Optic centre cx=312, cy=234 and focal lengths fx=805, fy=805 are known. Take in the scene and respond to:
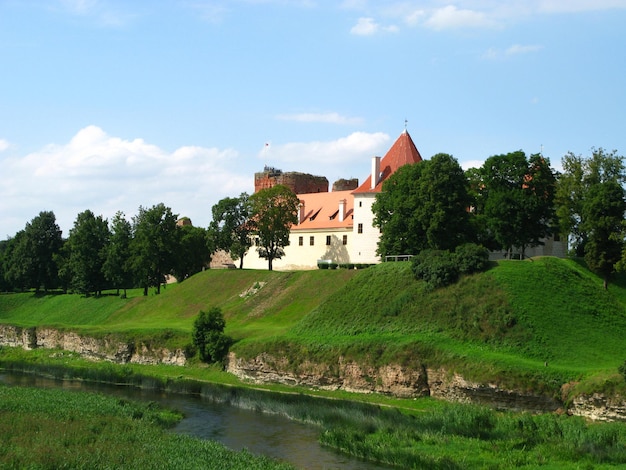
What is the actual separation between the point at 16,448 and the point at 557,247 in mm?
56612

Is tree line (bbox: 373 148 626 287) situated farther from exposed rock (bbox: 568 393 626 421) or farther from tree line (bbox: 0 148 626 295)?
exposed rock (bbox: 568 393 626 421)

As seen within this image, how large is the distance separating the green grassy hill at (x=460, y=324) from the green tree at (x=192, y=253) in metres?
22.4

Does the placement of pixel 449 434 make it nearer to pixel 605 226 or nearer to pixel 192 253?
pixel 605 226

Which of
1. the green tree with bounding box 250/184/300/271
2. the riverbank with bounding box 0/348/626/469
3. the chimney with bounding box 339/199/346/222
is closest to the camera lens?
A: the riverbank with bounding box 0/348/626/469

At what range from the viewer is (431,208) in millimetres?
62125

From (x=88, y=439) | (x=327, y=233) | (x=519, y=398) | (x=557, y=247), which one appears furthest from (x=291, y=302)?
(x=88, y=439)

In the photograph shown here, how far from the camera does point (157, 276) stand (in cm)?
9112

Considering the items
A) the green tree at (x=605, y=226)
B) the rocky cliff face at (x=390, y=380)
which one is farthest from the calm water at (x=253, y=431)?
the green tree at (x=605, y=226)

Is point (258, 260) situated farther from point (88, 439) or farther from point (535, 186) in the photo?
point (88, 439)

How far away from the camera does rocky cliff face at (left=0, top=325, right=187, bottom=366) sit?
63.2 metres

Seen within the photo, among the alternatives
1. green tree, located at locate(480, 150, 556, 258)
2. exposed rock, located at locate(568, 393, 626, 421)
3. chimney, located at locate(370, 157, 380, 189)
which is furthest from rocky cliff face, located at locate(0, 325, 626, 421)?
chimney, located at locate(370, 157, 380, 189)

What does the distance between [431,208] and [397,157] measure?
57.2ft

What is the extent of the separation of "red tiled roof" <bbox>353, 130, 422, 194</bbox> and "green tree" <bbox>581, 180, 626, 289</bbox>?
21.6 meters

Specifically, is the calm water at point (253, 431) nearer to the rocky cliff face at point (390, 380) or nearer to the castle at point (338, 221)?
the rocky cliff face at point (390, 380)
